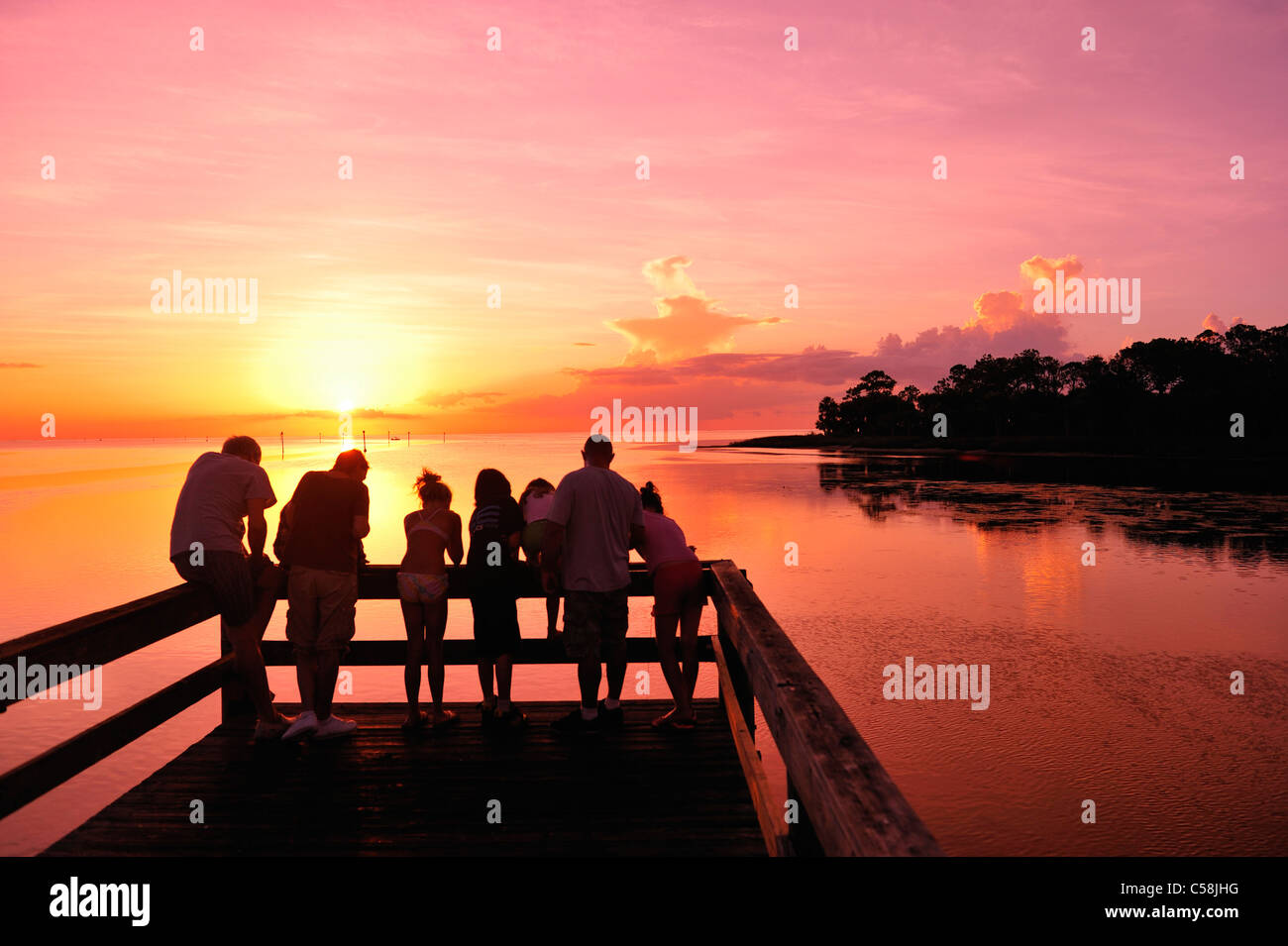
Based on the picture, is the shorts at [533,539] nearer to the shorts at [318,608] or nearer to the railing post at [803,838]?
the shorts at [318,608]

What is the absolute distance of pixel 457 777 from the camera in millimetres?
4590

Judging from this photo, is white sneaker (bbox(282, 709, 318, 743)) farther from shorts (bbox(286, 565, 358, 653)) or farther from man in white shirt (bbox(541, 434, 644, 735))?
man in white shirt (bbox(541, 434, 644, 735))

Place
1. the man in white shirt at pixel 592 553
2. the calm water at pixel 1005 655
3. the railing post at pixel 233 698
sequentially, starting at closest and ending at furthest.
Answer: the man in white shirt at pixel 592 553
the railing post at pixel 233 698
the calm water at pixel 1005 655

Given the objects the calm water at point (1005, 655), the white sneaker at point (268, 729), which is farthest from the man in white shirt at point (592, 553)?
the calm water at point (1005, 655)

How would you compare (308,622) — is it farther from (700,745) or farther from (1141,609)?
(1141,609)

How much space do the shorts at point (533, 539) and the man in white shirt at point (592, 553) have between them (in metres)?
0.20

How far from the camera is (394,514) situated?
37.3 meters

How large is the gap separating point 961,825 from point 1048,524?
2229 centimetres

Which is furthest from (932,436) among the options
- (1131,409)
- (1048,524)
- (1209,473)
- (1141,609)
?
(1141,609)

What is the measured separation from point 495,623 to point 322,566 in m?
1.15

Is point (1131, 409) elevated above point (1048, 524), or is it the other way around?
point (1131, 409)

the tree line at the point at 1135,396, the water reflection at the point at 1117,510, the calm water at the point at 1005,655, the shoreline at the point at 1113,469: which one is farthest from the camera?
the tree line at the point at 1135,396

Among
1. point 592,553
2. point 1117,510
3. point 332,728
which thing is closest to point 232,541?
point 332,728

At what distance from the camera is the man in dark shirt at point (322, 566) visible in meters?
4.86
